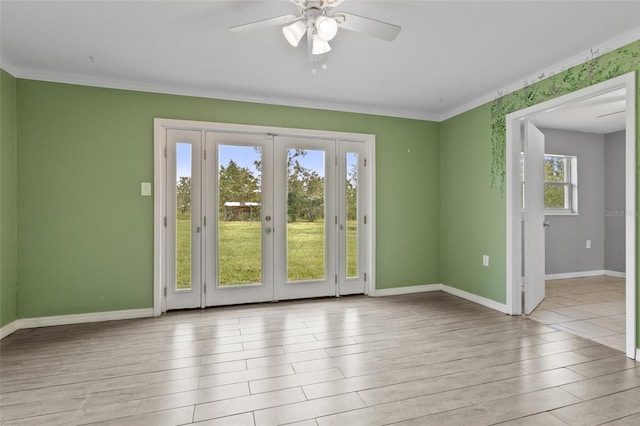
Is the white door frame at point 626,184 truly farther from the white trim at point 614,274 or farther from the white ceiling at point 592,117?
the white trim at point 614,274

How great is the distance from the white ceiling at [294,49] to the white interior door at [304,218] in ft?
2.24

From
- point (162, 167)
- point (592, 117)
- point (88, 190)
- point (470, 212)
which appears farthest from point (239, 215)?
point (592, 117)

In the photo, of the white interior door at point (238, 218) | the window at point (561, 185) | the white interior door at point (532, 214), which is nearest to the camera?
the white interior door at point (532, 214)

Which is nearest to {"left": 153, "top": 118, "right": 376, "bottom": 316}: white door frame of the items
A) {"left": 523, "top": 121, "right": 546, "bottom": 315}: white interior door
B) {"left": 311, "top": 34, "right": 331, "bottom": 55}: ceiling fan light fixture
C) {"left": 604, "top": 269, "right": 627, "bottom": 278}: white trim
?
{"left": 311, "top": 34, "right": 331, "bottom": 55}: ceiling fan light fixture

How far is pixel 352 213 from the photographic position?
14.5 ft

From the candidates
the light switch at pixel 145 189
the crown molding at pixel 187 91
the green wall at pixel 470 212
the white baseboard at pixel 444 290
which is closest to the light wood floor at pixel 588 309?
the white baseboard at pixel 444 290

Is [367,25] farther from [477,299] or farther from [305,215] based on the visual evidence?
[477,299]

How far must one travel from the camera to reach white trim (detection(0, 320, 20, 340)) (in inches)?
117

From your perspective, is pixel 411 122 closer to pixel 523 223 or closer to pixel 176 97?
pixel 523 223

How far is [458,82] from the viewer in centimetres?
353

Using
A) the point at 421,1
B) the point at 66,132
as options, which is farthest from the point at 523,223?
the point at 66,132

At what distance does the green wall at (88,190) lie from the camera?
3.24m

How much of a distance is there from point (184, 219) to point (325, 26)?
263 centimetres

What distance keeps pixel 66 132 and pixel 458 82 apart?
3.99 metres
